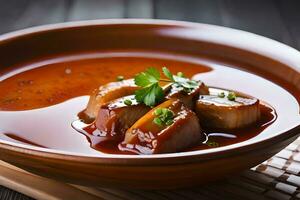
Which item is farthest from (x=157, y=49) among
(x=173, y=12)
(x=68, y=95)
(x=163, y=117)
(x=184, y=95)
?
(x=173, y=12)

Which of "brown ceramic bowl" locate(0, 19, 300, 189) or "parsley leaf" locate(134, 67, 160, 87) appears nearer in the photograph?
"brown ceramic bowl" locate(0, 19, 300, 189)

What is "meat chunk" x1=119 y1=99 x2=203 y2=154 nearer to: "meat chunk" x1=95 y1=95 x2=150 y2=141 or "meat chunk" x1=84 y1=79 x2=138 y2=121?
"meat chunk" x1=95 y1=95 x2=150 y2=141

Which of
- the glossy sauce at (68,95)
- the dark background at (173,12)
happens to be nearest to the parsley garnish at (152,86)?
the glossy sauce at (68,95)

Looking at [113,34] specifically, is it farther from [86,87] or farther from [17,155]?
[17,155]

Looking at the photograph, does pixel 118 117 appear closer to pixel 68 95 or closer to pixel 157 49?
pixel 68 95

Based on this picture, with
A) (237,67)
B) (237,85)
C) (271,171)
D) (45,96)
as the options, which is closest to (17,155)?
(45,96)

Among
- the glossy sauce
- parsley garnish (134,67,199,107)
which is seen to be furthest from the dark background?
parsley garnish (134,67,199,107)

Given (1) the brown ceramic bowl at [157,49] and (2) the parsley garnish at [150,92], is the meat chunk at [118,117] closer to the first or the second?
(2) the parsley garnish at [150,92]
